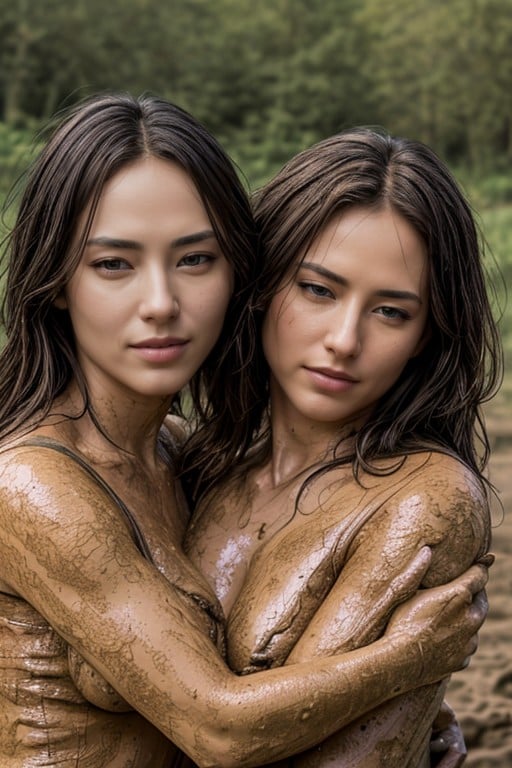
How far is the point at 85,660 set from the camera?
2789mm

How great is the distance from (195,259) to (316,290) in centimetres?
28

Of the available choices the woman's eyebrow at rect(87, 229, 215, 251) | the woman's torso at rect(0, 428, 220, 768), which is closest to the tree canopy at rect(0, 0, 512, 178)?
the woman's eyebrow at rect(87, 229, 215, 251)

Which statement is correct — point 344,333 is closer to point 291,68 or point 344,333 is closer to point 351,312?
point 351,312

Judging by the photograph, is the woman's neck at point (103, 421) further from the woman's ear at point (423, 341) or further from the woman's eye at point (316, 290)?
the woman's ear at point (423, 341)

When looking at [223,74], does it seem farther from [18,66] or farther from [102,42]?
[18,66]

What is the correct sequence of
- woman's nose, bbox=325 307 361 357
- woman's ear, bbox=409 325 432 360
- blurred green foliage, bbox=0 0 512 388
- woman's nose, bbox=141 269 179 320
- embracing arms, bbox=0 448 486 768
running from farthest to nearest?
blurred green foliage, bbox=0 0 512 388 < woman's ear, bbox=409 325 432 360 < woman's nose, bbox=325 307 361 357 < woman's nose, bbox=141 269 179 320 < embracing arms, bbox=0 448 486 768

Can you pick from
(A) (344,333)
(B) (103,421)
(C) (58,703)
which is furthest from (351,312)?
(C) (58,703)

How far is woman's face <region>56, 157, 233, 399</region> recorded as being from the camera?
9.16 feet

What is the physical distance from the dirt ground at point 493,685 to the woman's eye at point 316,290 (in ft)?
4.95

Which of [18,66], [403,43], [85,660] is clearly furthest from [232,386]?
[403,43]

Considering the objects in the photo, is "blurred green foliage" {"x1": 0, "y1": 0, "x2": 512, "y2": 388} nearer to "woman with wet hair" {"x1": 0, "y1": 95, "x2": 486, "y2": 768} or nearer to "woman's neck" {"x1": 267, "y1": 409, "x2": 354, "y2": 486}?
"woman's neck" {"x1": 267, "y1": 409, "x2": 354, "y2": 486}

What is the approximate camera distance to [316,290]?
2.98 meters

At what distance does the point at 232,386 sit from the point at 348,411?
37cm

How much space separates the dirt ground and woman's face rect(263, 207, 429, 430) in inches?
53.6
